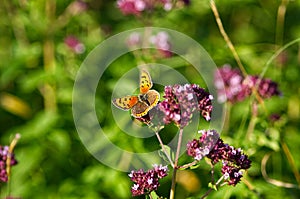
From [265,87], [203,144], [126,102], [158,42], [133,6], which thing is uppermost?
[133,6]

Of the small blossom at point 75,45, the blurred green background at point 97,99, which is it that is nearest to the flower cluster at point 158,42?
the blurred green background at point 97,99

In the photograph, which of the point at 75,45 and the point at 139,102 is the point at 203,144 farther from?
the point at 75,45

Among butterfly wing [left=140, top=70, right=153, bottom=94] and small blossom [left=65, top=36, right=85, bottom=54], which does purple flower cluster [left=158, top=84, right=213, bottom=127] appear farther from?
small blossom [left=65, top=36, right=85, bottom=54]

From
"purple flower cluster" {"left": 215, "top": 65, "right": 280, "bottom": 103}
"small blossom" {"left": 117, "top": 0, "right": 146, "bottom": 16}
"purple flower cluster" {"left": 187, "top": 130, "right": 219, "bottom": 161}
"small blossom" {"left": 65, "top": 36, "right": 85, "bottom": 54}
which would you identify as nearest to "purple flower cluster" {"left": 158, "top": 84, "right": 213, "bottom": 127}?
"purple flower cluster" {"left": 187, "top": 130, "right": 219, "bottom": 161}

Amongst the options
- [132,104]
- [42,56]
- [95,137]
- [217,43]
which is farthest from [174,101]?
[42,56]

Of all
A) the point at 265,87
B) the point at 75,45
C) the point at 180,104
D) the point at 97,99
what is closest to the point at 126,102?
the point at 180,104
